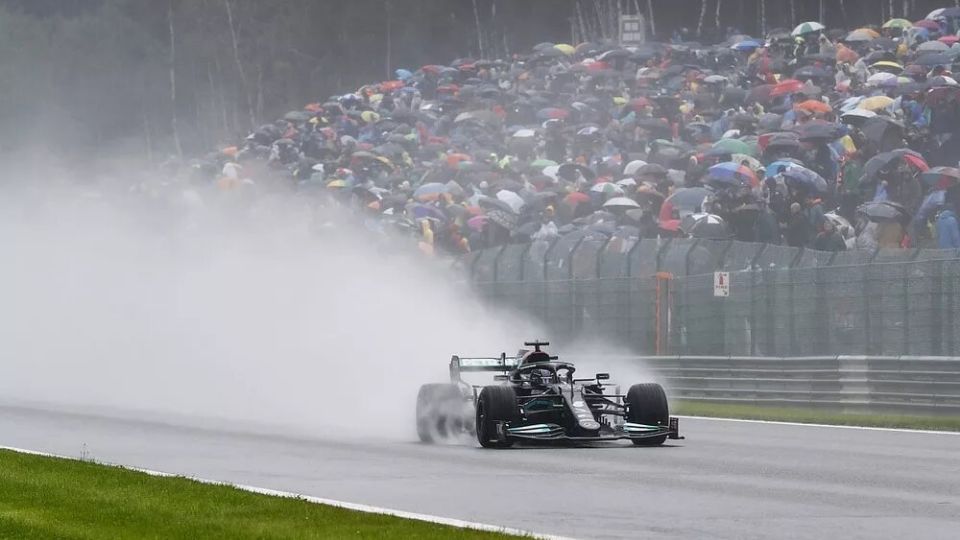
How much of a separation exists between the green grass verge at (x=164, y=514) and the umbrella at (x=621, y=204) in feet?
74.1

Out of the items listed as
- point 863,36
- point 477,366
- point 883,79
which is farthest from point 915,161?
point 477,366

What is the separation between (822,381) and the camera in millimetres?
26188

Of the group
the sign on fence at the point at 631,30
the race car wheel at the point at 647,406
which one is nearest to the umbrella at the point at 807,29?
the sign on fence at the point at 631,30

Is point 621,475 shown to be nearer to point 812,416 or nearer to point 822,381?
point 812,416

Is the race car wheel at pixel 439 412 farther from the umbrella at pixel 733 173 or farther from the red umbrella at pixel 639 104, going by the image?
the red umbrella at pixel 639 104

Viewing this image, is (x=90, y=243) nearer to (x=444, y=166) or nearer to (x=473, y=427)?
(x=444, y=166)

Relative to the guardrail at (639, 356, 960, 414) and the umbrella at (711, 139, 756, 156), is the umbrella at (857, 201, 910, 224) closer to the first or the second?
the guardrail at (639, 356, 960, 414)

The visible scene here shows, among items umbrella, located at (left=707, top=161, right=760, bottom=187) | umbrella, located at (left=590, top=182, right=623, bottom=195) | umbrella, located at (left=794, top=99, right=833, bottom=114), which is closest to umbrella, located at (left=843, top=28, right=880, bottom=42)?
umbrella, located at (left=794, top=99, right=833, bottom=114)

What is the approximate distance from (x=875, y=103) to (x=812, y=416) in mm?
12196

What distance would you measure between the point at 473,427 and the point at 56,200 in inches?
1231

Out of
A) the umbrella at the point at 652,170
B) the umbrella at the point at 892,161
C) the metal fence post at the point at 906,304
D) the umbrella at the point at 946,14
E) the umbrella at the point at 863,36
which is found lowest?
the metal fence post at the point at 906,304

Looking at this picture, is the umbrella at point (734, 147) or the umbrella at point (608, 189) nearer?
the umbrella at point (734, 147)

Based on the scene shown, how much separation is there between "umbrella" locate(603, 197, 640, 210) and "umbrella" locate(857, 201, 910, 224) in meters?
7.23

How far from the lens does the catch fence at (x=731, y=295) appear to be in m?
25.1
